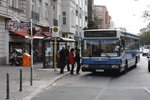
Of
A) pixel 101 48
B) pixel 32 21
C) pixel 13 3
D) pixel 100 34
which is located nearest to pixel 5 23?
pixel 13 3

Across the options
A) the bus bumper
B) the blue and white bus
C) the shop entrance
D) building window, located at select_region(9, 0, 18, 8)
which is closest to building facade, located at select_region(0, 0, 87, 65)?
building window, located at select_region(9, 0, 18, 8)

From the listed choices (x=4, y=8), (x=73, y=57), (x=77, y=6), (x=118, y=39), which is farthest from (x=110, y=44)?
(x=77, y=6)

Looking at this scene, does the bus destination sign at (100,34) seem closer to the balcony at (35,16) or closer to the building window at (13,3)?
the building window at (13,3)

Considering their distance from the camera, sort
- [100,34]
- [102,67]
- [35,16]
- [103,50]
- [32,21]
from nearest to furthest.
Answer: [103,50], [102,67], [100,34], [32,21], [35,16]

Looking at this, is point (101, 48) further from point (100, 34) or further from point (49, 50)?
point (49, 50)

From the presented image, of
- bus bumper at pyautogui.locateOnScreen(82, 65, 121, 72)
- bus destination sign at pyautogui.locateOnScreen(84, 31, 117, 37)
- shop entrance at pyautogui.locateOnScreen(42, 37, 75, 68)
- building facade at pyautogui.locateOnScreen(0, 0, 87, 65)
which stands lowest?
bus bumper at pyautogui.locateOnScreen(82, 65, 121, 72)

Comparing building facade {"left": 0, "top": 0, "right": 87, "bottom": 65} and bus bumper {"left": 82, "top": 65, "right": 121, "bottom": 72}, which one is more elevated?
building facade {"left": 0, "top": 0, "right": 87, "bottom": 65}

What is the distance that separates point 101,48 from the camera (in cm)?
2302

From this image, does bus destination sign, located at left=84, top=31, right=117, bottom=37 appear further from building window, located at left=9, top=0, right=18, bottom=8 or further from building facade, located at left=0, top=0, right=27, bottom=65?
building window, located at left=9, top=0, right=18, bottom=8

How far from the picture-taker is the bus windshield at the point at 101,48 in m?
22.8

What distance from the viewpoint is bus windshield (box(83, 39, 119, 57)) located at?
2280 centimetres

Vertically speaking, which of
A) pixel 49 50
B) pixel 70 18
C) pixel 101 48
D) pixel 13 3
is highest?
pixel 70 18

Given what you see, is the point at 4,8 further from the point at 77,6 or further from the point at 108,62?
the point at 77,6

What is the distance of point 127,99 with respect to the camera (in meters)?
13.4
